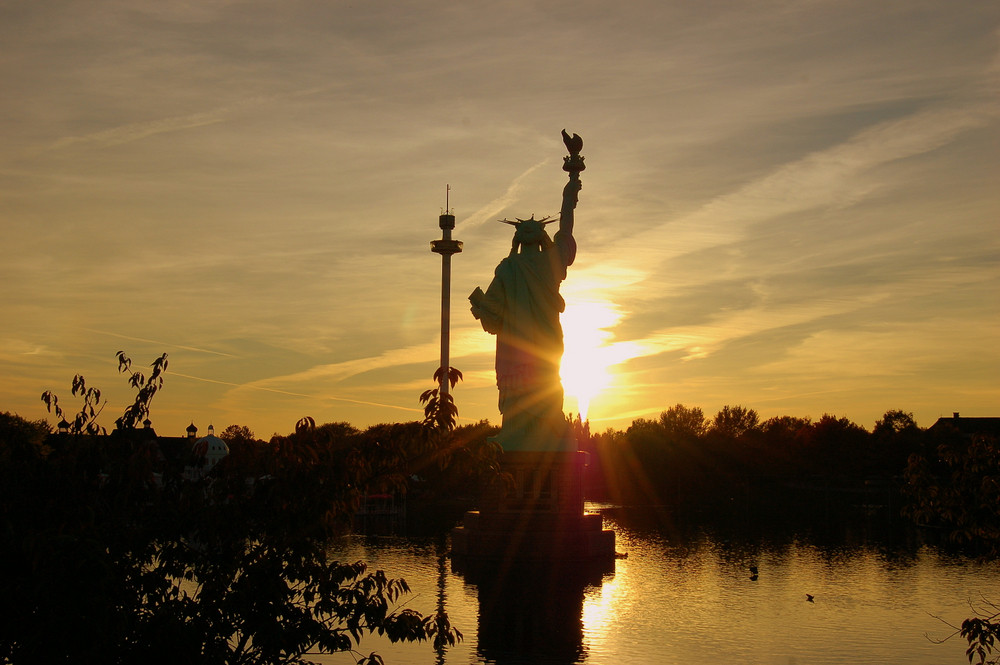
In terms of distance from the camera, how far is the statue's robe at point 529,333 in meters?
33.9

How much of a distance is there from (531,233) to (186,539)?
1034 inches

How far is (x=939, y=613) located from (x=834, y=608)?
92.7 inches

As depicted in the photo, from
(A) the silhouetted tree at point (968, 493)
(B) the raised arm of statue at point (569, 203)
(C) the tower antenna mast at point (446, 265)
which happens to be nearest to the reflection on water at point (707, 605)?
(A) the silhouetted tree at point (968, 493)

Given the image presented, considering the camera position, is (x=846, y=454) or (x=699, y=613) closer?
(x=699, y=613)

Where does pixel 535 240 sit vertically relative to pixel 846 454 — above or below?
above

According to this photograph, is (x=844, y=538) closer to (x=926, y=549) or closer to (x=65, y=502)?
(x=926, y=549)

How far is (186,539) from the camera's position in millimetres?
8891

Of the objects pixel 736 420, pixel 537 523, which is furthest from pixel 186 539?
pixel 736 420

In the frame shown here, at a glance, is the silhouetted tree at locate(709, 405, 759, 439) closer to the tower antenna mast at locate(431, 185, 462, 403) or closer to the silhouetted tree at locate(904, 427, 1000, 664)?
the tower antenna mast at locate(431, 185, 462, 403)

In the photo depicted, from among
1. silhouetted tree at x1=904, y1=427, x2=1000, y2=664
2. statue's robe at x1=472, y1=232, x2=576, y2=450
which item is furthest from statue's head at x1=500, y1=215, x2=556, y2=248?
silhouetted tree at x1=904, y1=427, x2=1000, y2=664

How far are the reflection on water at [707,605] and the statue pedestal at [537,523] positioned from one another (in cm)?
116

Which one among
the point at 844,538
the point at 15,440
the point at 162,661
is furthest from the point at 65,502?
the point at 844,538

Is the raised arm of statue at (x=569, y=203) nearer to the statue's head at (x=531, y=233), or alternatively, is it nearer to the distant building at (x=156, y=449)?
the statue's head at (x=531, y=233)

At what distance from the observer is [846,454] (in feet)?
291
